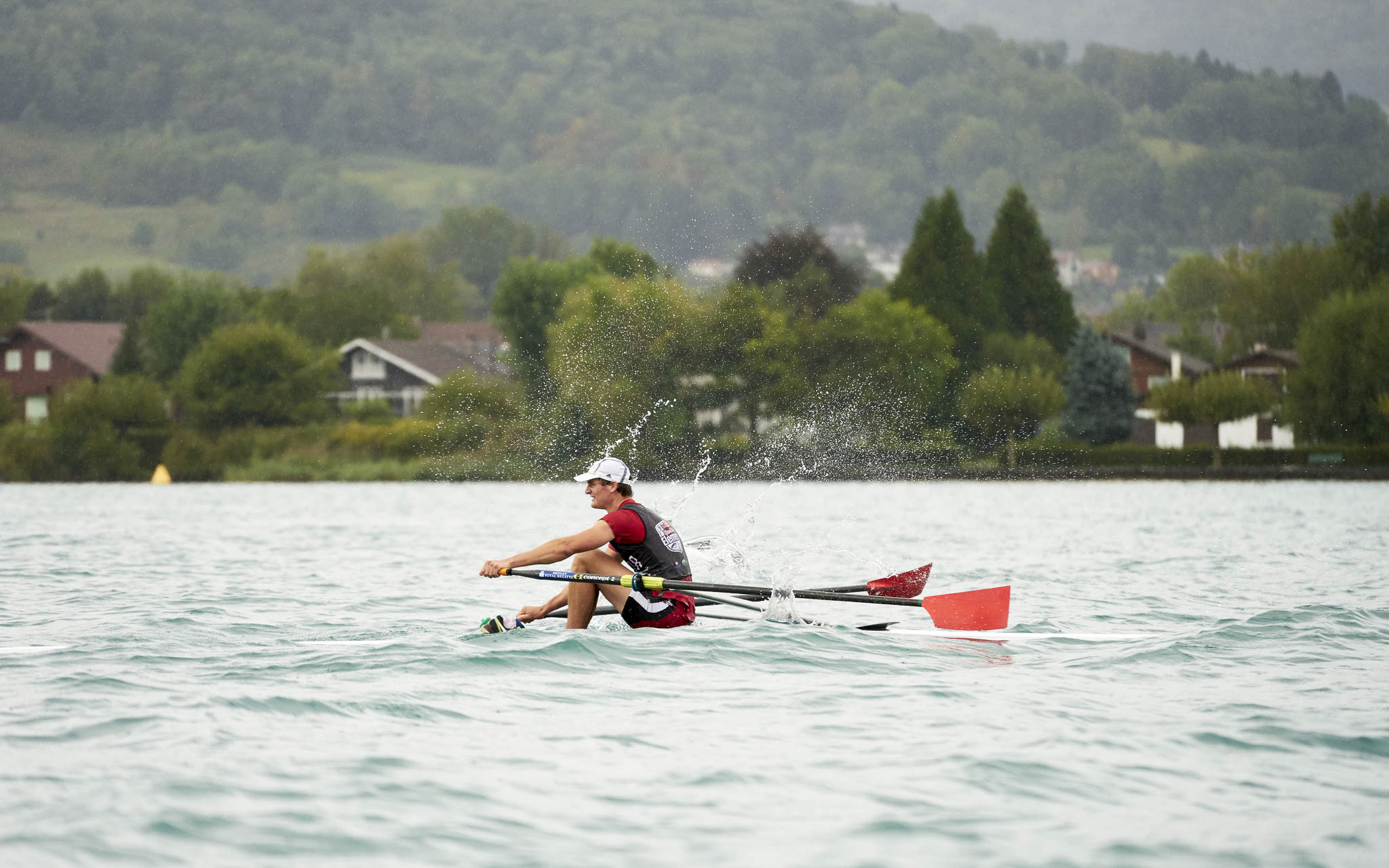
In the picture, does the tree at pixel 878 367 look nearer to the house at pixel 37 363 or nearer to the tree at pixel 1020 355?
the tree at pixel 1020 355

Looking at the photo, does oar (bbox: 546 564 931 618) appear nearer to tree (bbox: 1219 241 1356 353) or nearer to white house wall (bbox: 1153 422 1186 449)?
white house wall (bbox: 1153 422 1186 449)

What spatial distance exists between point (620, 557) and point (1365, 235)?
240ft

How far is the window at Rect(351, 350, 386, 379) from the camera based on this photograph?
97312mm

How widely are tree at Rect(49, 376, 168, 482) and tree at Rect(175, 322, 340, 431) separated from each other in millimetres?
2372

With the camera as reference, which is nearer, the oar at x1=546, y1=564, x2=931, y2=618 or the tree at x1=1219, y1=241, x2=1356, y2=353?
the oar at x1=546, y1=564, x2=931, y2=618

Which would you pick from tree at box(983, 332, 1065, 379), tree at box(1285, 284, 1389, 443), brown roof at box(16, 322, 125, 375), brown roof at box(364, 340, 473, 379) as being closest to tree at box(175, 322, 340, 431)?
brown roof at box(16, 322, 125, 375)

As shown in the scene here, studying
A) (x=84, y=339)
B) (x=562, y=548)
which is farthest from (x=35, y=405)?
(x=562, y=548)

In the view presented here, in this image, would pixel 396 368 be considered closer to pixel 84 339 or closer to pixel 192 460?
pixel 84 339

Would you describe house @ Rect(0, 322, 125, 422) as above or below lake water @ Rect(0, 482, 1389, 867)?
above

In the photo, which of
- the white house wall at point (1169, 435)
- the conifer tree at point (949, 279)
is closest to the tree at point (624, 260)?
the conifer tree at point (949, 279)

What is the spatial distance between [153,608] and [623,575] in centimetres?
656

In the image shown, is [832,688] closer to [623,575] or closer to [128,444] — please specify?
[623,575]

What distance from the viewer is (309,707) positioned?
1023cm

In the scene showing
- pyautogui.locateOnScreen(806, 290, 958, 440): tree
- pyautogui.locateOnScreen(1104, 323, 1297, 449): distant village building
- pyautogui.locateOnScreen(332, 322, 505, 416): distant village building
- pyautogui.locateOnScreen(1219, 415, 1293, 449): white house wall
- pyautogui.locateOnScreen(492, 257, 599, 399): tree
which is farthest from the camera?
pyautogui.locateOnScreen(332, 322, 505, 416): distant village building
